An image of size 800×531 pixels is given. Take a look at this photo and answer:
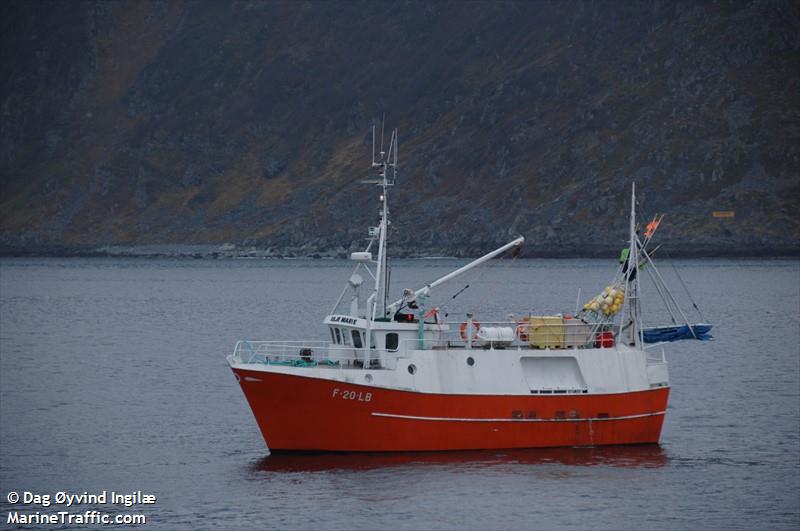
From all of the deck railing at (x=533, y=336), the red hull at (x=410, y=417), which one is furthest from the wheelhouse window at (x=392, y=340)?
the red hull at (x=410, y=417)

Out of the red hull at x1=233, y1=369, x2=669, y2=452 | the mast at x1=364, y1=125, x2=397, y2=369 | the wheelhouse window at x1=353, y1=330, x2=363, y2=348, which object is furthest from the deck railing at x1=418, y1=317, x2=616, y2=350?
the red hull at x1=233, y1=369, x2=669, y2=452

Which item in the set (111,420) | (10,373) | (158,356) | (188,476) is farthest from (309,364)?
(158,356)

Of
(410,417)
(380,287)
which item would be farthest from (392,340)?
(410,417)

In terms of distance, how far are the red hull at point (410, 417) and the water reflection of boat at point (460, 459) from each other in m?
0.21

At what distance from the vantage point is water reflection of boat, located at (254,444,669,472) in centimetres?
4288

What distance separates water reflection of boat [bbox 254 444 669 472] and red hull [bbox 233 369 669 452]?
213 mm

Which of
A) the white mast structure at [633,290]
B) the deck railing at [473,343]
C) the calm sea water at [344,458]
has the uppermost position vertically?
the white mast structure at [633,290]

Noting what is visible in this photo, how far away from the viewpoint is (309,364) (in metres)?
43.7

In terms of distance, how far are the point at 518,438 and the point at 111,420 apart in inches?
753

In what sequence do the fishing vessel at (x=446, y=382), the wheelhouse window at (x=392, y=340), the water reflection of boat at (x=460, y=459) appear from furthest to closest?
the wheelhouse window at (x=392, y=340), the water reflection of boat at (x=460, y=459), the fishing vessel at (x=446, y=382)

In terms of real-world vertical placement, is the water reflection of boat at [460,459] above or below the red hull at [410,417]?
below

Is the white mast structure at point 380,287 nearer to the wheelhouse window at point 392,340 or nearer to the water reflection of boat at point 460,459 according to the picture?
the wheelhouse window at point 392,340

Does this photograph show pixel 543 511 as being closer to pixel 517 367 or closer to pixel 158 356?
pixel 517 367

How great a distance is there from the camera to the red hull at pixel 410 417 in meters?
42.4
